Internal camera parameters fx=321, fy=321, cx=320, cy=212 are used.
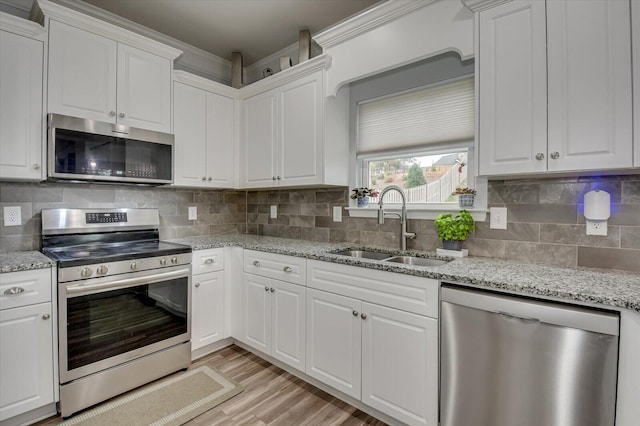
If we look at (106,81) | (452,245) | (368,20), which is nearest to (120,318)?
(106,81)

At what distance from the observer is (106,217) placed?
2.51 m

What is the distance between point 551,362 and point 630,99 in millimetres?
1146

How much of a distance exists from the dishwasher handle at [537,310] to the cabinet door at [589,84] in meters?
0.66

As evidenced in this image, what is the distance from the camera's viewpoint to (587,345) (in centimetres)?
121

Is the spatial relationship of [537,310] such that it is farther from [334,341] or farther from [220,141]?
[220,141]

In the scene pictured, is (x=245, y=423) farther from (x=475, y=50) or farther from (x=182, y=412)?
(x=475, y=50)

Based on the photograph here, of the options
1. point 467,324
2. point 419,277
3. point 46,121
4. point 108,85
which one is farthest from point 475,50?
point 46,121

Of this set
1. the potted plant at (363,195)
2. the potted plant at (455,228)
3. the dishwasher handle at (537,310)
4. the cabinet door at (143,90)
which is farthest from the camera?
the potted plant at (363,195)

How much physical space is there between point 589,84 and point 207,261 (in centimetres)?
261

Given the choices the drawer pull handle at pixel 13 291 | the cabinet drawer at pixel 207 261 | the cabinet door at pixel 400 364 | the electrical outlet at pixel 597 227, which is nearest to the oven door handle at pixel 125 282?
the cabinet drawer at pixel 207 261

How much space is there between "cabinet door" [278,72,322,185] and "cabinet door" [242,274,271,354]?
0.88 m

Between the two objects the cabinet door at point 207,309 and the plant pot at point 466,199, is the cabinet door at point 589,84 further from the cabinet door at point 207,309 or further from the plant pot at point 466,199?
the cabinet door at point 207,309

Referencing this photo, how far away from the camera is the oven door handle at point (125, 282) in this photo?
1.90m

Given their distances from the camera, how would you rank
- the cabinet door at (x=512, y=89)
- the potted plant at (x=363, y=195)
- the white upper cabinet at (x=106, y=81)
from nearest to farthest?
the cabinet door at (x=512, y=89)
the white upper cabinet at (x=106, y=81)
the potted plant at (x=363, y=195)
